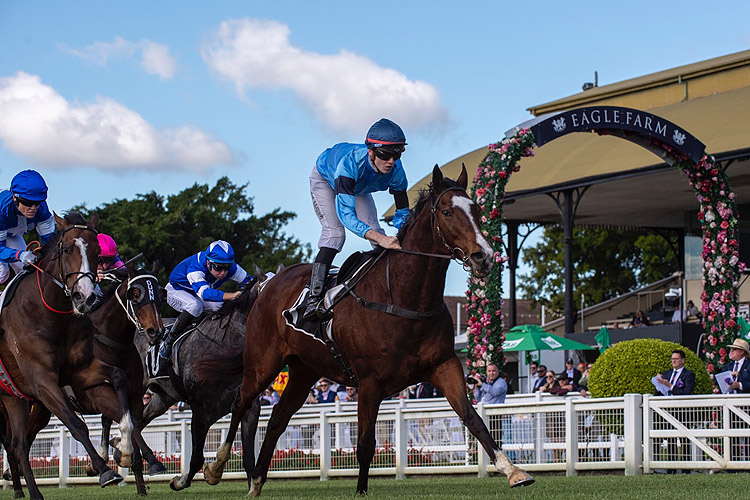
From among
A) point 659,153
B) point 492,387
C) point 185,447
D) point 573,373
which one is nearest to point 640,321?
point 573,373

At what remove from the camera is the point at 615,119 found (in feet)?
52.1

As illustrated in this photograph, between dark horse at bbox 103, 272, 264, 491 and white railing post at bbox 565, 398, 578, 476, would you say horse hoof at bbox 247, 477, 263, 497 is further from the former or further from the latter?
white railing post at bbox 565, 398, 578, 476

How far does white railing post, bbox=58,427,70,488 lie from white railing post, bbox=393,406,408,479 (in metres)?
5.48

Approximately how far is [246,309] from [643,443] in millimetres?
4472

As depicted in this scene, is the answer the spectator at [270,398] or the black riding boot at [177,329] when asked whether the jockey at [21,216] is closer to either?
the black riding boot at [177,329]

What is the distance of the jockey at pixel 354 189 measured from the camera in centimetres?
797

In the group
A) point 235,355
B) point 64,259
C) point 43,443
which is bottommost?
point 43,443

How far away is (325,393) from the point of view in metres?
19.8

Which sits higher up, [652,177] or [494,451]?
[652,177]

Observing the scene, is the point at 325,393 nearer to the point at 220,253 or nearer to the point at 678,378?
the point at 678,378

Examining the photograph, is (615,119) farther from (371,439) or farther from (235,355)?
(371,439)

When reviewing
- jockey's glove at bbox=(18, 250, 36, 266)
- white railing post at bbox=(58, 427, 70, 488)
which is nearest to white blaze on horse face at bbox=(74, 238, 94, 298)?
jockey's glove at bbox=(18, 250, 36, 266)

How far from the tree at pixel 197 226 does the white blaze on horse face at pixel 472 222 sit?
33236mm

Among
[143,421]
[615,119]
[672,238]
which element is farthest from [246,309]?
[672,238]
